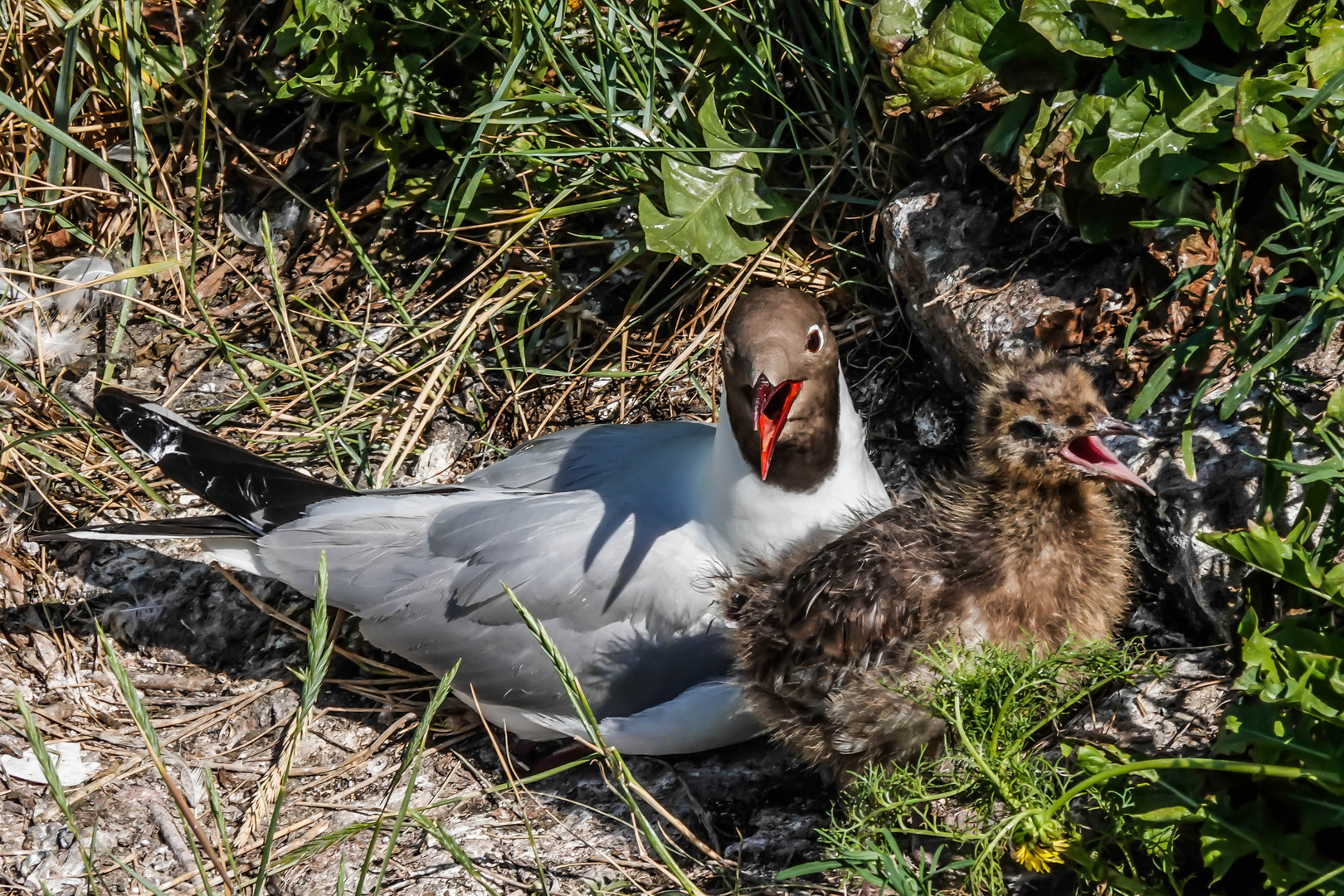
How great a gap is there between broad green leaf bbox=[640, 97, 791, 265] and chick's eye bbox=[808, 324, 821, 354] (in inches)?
27.1

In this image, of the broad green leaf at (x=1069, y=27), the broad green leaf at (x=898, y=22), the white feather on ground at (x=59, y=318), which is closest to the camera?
the broad green leaf at (x=1069, y=27)

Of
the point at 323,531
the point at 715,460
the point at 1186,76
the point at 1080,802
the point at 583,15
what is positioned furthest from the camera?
the point at 583,15

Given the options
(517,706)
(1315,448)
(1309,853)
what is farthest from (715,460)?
(1309,853)

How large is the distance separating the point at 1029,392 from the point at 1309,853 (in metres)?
0.99

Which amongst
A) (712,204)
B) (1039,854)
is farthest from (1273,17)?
(1039,854)

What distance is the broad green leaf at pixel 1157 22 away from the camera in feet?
8.71

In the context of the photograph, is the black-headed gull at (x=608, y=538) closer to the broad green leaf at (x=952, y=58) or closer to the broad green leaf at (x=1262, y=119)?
the broad green leaf at (x=952, y=58)

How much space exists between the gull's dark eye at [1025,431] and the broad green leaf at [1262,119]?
775mm

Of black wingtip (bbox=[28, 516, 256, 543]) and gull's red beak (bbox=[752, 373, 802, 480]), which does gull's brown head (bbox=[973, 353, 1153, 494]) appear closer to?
gull's red beak (bbox=[752, 373, 802, 480])

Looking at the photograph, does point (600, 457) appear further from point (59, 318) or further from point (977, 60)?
point (59, 318)

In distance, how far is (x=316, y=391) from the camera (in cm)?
405

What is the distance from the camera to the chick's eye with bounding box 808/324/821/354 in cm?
299

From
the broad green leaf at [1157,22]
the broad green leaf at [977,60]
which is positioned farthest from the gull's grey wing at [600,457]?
the broad green leaf at [1157,22]

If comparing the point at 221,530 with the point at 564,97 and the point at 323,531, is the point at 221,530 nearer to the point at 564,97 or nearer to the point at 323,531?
the point at 323,531
